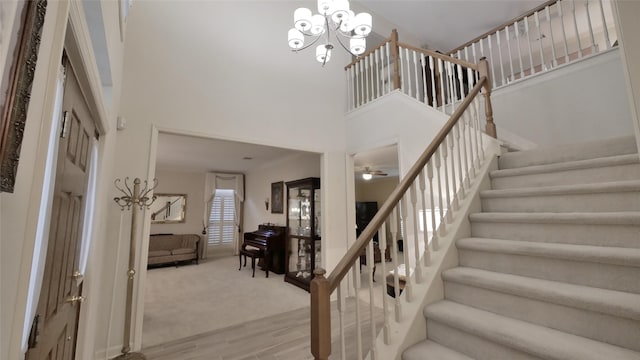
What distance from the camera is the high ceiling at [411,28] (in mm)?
4805

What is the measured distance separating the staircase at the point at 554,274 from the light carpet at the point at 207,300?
2.52 m

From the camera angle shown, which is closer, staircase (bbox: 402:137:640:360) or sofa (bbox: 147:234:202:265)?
staircase (bbox: 402:137:640:360)

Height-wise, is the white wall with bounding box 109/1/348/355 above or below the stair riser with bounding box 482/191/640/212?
above

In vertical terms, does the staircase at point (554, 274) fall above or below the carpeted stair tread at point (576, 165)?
below

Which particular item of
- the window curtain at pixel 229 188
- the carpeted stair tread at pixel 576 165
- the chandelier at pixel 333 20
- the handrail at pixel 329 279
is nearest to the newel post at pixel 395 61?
the chandelier at pixel 333 20

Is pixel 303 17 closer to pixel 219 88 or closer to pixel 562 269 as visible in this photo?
pixel 219 88

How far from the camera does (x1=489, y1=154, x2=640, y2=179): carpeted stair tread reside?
5.88 feet

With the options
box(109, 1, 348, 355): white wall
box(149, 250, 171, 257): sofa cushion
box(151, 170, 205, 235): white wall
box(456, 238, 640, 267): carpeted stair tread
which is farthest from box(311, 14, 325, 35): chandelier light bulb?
box(151, 170, 205, 235): white wall

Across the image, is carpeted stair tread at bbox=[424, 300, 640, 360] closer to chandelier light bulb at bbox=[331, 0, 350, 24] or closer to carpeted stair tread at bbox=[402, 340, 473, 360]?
carpeted stair tread at bbox=[402, 340, 473, 360]

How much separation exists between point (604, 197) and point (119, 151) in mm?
3880

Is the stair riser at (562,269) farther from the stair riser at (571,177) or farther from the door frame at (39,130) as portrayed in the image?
the door frame at (39,130)

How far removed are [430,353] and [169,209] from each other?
776 centimetres

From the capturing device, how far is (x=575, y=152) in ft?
7.21

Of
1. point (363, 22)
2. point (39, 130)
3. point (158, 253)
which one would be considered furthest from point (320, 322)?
point (158, 253)
